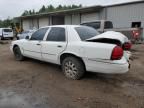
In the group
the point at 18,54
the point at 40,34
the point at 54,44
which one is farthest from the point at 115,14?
the point at 54,44

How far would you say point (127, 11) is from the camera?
1855 cm

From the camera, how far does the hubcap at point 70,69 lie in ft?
17.9

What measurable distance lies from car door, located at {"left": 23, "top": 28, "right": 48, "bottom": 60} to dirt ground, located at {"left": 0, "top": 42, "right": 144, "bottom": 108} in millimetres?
636

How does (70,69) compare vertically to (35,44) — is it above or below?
below

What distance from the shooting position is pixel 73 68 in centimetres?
550

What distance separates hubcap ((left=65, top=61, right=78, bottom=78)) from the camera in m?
5.46

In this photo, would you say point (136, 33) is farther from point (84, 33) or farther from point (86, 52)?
point (86, 52)

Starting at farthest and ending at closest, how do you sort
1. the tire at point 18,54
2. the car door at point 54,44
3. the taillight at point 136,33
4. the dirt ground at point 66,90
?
the taillight at point 136,33
the tire at point 18,54
the car door at point 54,44
the dirt ground at point 66,90

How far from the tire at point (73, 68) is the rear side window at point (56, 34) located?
722mm

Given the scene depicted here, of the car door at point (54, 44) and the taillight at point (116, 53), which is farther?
the car door at point (54, 44)

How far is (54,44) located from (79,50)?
1.09 metres

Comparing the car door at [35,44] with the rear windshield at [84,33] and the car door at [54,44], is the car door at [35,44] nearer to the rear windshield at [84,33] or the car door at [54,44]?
the car door at [54,44]

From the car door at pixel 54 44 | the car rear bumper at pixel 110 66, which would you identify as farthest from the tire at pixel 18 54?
the car rear bumper at pixel 110 66

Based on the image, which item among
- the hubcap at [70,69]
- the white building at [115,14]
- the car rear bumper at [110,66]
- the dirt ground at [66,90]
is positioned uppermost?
the white building at [115,14]
